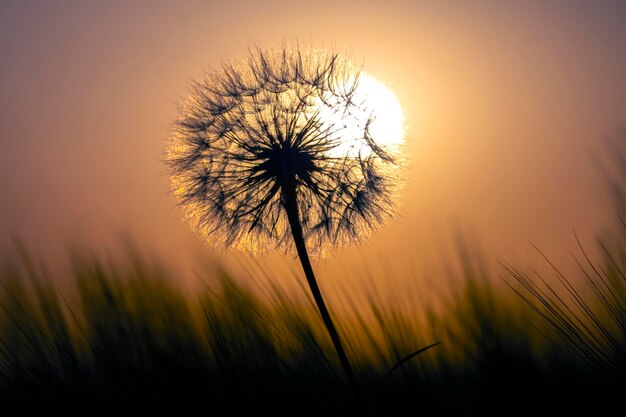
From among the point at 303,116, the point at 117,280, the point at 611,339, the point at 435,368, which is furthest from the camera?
the point at 303,116

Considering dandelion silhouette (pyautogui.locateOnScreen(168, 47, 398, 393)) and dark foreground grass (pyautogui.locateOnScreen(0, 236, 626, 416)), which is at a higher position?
dandelion silhouette (pyautogui.locateOnScreen(168, 47, 398, 393))

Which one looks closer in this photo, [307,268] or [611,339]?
[611,339]

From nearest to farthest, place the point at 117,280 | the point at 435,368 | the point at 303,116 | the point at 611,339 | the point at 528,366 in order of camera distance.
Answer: the point at 611,339
the point at 528,366
the point at 435,368
the point at 117,280
the point at 303,116

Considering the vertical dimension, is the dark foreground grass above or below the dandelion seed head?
below

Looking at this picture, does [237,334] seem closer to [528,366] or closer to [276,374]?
[276,374]

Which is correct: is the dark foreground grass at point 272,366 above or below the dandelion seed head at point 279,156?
below

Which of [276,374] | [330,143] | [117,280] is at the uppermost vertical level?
[330,143]

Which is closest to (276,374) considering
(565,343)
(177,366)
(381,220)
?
(177,366)

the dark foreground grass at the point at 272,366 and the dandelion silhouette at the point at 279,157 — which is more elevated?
the dandelion silhouette at the point at 279,157
